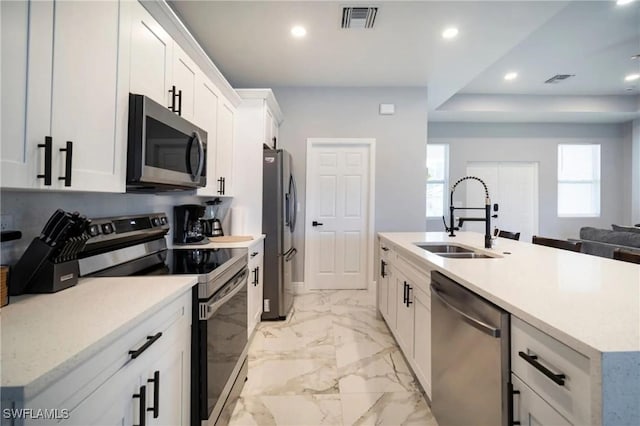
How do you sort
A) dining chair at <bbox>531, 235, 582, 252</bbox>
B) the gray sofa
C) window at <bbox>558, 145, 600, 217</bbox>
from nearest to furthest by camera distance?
dining chair at <bbox>531, 235, 582, 252</bbox> → the gray sofa → window at <bbox>558, 145, 600, 217</bbox>

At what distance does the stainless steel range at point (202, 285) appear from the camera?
4.07 feet

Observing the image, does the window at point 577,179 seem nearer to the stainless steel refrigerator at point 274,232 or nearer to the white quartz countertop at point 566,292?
the white quartz countertop at point 566,292

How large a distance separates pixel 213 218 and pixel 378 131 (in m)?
2.54

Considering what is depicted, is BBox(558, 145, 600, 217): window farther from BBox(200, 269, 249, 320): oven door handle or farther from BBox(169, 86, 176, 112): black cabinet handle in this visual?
BBox(169, 86, 176, 112): black cabinet handle

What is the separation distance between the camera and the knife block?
0.98 meters

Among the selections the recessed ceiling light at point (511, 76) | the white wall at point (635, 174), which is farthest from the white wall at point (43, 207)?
the white wall at point (635, 174)

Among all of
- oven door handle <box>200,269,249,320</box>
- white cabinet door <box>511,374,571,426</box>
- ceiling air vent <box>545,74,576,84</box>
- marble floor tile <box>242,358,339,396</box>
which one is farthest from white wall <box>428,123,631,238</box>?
white cabinet door <box>511,374,571,426</box>

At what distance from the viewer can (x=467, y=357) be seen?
3.83 feet

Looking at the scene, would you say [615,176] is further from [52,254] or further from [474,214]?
Result: [52,254]

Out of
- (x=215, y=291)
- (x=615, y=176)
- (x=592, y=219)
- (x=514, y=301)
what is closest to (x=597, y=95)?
(x=615, y=176)

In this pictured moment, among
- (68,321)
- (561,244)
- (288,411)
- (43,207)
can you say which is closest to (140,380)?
(68,321)

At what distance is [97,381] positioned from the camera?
70cm

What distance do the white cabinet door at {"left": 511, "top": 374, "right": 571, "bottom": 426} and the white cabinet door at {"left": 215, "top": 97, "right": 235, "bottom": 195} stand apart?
2.34 m

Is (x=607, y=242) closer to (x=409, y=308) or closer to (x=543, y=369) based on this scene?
(x=409, y=308)
